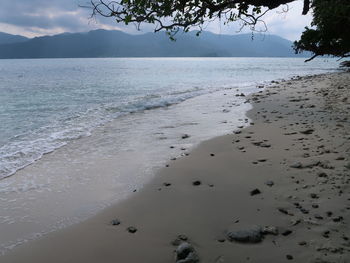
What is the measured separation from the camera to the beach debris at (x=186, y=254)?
451cm

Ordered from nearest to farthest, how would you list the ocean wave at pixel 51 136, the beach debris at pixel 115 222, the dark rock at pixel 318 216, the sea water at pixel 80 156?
Result: the dark rock at pixel 318 216 → the beach debris at pixel 115 222 → the sea water at pixel 80 156 → the ocean wave at pixel 51 136

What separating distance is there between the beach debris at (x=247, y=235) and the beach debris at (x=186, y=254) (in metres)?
0.78

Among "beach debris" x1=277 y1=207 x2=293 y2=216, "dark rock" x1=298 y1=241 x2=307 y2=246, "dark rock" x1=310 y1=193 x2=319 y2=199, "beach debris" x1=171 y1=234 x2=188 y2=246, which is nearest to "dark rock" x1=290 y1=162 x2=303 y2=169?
"dark rock" x1=310 y1=193 x2=319 y2=199

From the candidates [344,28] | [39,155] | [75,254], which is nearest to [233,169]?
[75,254]

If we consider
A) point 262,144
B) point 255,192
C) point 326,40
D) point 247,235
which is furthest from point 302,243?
point 326,40

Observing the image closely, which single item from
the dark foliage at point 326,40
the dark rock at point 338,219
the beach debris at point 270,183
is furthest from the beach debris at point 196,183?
the dark foliage at point 326,40

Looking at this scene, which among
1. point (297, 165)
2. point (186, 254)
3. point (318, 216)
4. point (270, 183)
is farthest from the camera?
point (297, 165)

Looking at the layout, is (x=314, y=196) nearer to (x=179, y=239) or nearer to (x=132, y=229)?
(x=179, y=239)

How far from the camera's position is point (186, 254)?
15.3 feet

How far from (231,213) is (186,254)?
1.66 m

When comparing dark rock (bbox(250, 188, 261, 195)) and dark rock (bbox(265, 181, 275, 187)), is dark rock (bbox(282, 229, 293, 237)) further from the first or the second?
dark rock (bbox(265, 181, 275, 187))

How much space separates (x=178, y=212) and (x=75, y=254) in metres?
2.13

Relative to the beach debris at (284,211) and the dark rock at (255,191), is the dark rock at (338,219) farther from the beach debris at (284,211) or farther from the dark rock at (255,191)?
the dark rock at (255,191)

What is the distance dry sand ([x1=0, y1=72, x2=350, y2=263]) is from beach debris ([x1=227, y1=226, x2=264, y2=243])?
0.03 m
